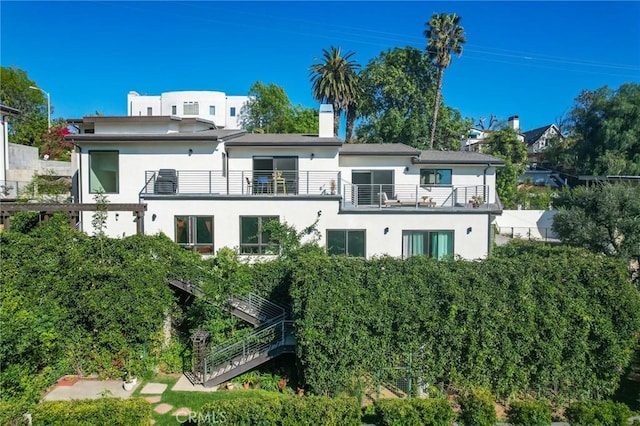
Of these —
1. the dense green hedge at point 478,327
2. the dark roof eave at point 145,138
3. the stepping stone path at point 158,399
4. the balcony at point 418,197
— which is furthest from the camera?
the balcony at point 418,197

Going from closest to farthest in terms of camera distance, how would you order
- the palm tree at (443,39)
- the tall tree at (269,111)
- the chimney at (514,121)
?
the palm tree at (443,39), the tall tree at (269,111), the chimney at (514,121)

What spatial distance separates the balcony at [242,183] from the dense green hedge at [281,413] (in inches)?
365

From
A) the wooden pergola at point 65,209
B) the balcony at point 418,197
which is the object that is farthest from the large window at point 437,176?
the wooden pergola at point 65,209

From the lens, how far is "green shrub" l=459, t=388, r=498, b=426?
9.05 m

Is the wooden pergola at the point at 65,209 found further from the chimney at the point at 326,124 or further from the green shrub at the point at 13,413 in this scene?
the chimney at the point at 326,124

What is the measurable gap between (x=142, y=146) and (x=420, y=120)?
2728 centimetres

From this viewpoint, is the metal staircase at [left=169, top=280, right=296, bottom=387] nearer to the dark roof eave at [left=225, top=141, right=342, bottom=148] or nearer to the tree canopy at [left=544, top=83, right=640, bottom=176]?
the dark roof eave at [left=225, top=141, right=342, bottom=148]

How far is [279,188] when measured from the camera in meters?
17.7

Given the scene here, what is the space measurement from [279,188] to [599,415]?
1342cm

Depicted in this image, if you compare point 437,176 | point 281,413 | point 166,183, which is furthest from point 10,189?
point 437,176

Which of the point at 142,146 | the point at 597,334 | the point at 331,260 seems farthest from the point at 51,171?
the point at 597,334

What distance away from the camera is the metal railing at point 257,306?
13.3 m

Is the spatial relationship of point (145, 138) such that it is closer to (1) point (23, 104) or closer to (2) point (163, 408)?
(2) point (163, 408)

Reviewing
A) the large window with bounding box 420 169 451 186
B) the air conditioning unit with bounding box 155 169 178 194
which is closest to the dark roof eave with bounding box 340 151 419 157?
the large window with bounding box 420 169 451 186
